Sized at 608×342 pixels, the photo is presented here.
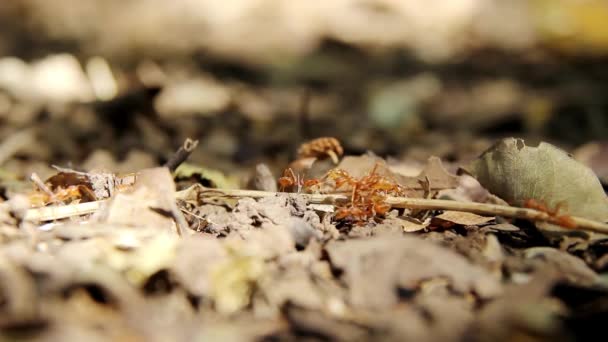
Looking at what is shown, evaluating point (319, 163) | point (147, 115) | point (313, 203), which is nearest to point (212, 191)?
point (313, 203)

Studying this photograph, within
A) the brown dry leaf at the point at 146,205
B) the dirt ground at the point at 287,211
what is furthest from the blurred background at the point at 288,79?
the brown dry leaf at the point at 146,205

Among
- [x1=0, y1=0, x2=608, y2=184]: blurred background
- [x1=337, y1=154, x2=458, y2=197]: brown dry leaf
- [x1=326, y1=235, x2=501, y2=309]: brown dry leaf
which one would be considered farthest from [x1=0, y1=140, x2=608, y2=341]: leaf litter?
[x1=0, y1=0, x2=608, y2=184]: blurred background

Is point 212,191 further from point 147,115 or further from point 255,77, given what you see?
point 255,77

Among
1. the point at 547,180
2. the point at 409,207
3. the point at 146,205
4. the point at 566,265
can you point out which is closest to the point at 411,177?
the point at 409,207

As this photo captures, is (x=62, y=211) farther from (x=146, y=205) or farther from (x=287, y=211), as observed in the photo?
(x=287, y=211)

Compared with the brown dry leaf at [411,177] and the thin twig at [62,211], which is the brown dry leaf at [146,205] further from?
the brown dry leaf at [411,177]
